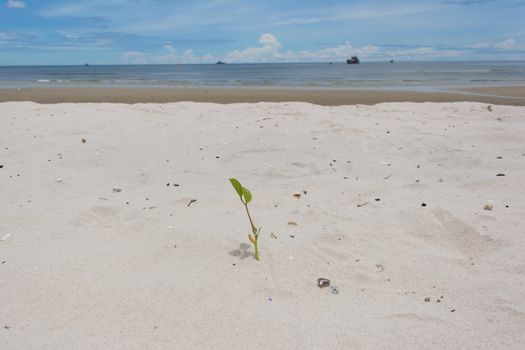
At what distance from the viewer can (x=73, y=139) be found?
19.1 ft

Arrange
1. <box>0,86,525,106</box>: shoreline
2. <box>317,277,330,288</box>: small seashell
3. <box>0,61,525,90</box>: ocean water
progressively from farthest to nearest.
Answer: <box>0,61,525,90</box>: ocean water < <box>0,86,525,106</box>: shoreline < <box>317,277,330,288</box>: small seashell

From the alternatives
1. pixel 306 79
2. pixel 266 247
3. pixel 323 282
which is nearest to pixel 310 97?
pixel 266 247

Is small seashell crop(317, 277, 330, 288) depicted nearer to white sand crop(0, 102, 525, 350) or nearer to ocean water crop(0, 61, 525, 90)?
white sand crop(0, 102, 525, 350)

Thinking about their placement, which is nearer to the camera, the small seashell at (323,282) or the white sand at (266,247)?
the white sand at (266,247)

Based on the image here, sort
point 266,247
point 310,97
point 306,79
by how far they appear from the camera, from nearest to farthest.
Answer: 1. point 266,247
2. point 310,97
3. point 306,79

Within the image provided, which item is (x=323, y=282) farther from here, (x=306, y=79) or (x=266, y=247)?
(x=306, y=79)

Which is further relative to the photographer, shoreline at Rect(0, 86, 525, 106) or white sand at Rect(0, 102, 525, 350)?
shoreline at Rect(0, 86, 525, 106)

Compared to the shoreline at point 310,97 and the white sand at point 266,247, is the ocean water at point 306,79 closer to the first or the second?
the shoreline at point 310,97

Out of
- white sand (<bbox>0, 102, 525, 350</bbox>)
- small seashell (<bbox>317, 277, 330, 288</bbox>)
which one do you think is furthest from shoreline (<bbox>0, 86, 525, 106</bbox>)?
small seashell (<bbox>317, 277, 330, 288</bbox>)

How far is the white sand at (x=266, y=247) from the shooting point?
6.43 ft

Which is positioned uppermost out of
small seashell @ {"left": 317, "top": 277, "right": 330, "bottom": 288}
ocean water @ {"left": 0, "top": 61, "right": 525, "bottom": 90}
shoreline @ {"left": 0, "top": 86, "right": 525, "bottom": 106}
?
ocean water @ {"left": 0, "top": 61, "right": 525, "bottom": 90}

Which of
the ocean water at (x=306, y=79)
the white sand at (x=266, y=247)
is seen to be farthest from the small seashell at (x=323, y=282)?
the ocean water at (x=306, y=79)

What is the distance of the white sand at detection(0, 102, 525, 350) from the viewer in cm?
196

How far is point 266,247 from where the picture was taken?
2.70 m
